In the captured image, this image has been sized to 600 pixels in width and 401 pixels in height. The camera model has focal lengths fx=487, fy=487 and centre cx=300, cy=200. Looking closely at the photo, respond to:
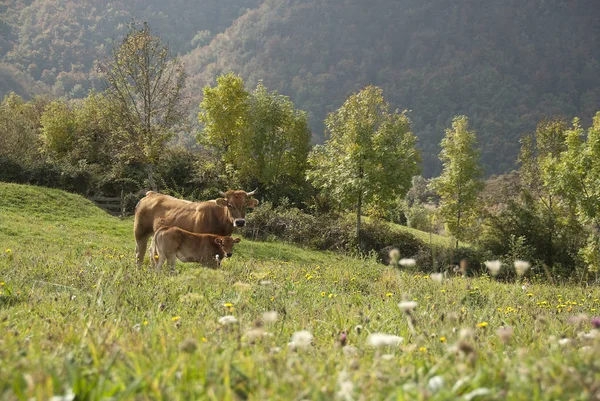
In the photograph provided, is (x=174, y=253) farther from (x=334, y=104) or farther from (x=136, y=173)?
(x=334, y=104)

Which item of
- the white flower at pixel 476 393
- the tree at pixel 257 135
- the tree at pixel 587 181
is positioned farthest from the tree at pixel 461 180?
the white flower at pixel 476 393

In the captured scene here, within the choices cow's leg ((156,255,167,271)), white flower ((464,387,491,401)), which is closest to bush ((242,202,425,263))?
cow's leg ((156,255,167,271))

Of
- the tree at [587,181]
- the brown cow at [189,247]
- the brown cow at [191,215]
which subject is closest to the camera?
the brown cow at [189,247]

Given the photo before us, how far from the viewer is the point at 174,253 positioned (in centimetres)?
936

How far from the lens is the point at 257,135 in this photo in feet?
134

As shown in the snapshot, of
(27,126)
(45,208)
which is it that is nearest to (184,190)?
(45,208)

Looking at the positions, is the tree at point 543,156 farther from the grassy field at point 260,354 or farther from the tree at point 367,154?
the grassy field at point 260,354

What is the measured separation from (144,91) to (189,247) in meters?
22.7

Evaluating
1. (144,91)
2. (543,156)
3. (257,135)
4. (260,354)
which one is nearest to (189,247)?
(260,354)

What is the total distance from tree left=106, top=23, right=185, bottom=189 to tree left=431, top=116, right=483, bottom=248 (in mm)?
18706

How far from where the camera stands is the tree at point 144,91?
29.0 meters

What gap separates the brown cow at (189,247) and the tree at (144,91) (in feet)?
65.7

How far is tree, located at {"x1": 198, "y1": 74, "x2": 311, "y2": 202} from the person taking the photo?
3734 cm

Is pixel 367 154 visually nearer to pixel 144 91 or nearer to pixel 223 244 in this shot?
pixel 144 91
